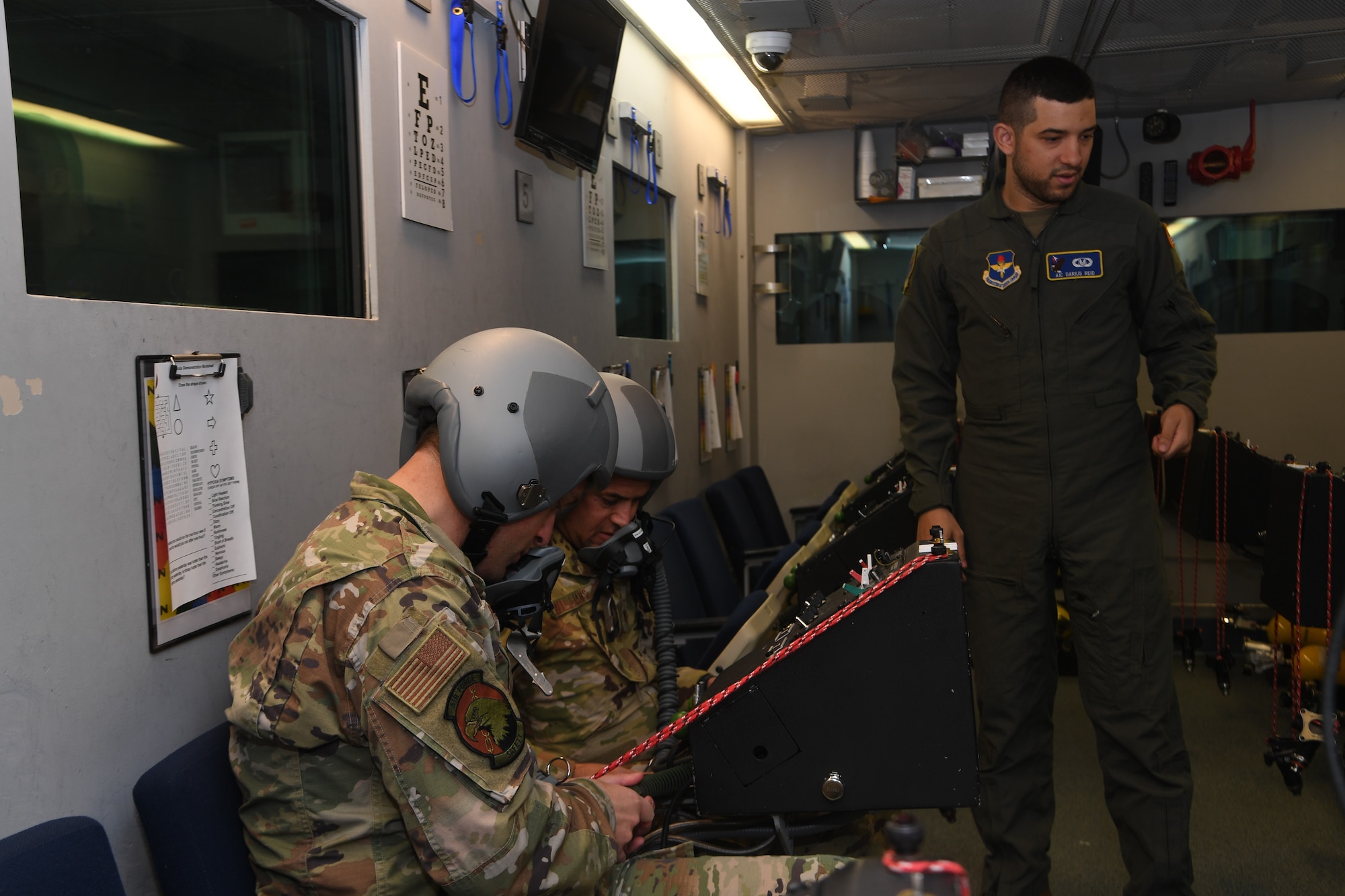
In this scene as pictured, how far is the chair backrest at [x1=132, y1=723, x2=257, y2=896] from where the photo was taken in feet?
3.62

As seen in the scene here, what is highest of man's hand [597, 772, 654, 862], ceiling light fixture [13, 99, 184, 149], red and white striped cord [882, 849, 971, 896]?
ceiling light fixture [13, 99, 184, 149]

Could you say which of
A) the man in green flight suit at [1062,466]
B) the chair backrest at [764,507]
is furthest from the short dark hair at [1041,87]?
the chair backrest at [764,507]

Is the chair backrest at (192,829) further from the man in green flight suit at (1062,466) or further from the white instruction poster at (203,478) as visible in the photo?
the man in green flight suit at (1062,466)

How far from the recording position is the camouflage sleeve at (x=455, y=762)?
3.22 ft

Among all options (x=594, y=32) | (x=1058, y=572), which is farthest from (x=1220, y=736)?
(x=594, y=32)

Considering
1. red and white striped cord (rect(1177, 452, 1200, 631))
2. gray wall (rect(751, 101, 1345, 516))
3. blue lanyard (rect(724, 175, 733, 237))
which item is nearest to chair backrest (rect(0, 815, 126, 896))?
red and white striped cord (rect(1177, 452, 1200, 631))

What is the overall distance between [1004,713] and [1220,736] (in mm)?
1822

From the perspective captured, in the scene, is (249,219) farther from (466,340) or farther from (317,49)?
(466,340)

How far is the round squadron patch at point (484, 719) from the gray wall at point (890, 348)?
15.5ft

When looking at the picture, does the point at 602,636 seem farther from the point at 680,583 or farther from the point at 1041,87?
the point at 1041,87

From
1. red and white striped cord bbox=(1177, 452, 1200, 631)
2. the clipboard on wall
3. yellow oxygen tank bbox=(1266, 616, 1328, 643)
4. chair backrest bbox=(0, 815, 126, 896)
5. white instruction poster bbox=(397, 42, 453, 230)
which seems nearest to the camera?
chair backrest bbox=(0, 815, 126, 896)

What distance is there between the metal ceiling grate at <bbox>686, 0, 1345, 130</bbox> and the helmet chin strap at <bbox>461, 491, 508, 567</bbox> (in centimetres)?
256

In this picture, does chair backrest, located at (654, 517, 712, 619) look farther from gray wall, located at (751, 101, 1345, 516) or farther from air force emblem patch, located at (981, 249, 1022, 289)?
gray wall, located at (751, 101, 1345, 516)

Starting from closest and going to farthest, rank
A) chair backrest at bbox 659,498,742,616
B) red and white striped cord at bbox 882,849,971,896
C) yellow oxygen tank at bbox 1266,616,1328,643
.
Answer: red and white striped cord at bbox 882,849,971,896 → chair backrest at bbox 659,498,742,616 → yellow oxygen tank at bbox 1266,616,1328,643
